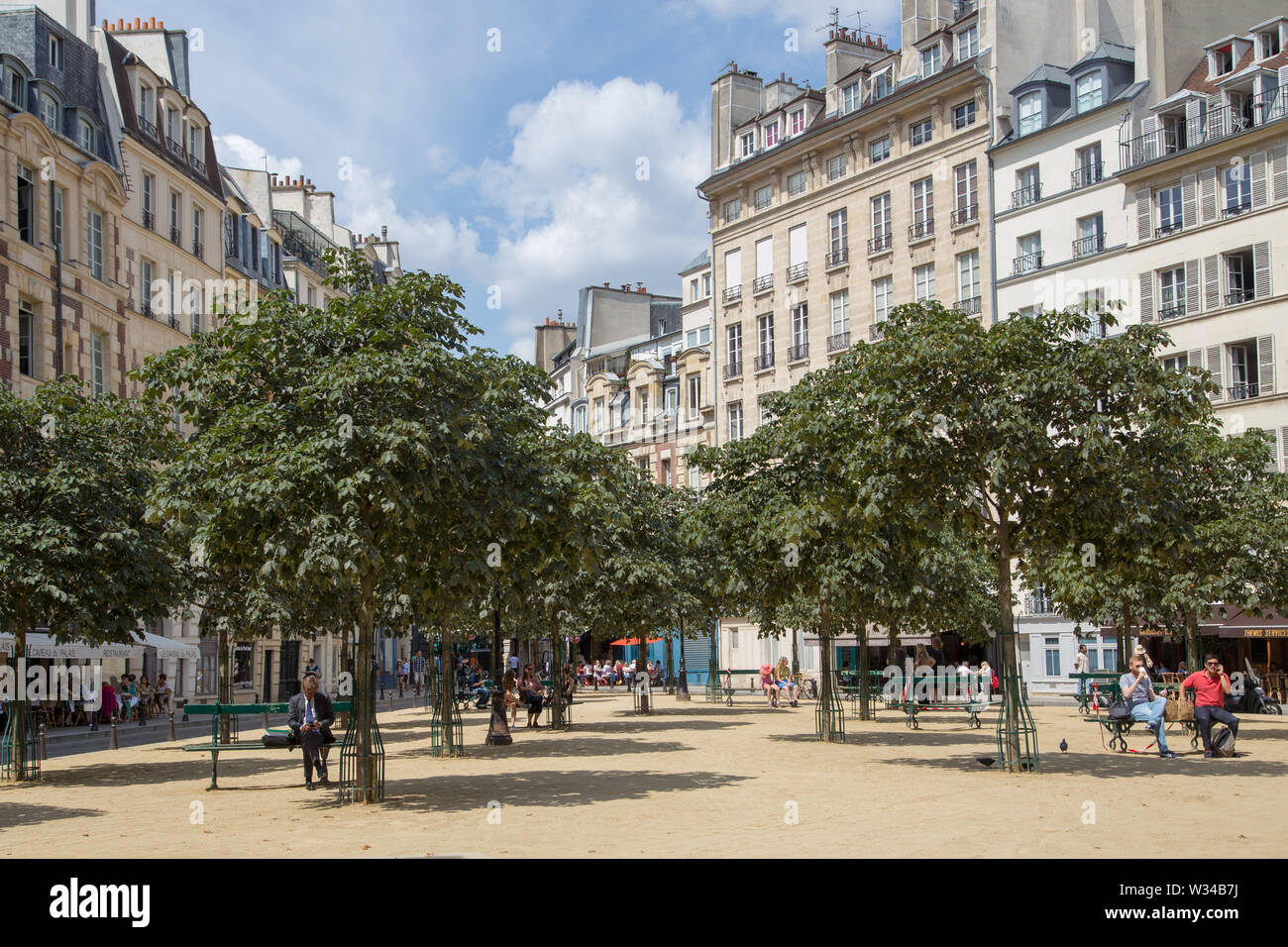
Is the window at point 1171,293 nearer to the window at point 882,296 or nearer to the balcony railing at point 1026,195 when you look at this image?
the balcony railing at point 1026,195

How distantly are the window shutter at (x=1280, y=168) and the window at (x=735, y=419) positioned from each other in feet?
88.3

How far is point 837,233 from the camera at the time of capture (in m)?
58.7

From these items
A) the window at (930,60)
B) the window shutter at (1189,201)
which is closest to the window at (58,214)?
the window at (930,60)

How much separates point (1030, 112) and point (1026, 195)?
3.25 m

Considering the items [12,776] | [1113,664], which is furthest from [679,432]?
[12,776]

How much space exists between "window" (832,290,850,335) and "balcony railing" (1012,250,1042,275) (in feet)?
28.0

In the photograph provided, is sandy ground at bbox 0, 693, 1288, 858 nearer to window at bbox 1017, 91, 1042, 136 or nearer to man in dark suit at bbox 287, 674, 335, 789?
man in dark suit at bbox 287, 674, 335, 789

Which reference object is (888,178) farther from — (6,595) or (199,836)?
(199,836)

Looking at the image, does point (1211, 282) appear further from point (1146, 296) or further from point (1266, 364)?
point (1266, 364)

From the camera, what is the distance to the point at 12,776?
65.7 feet

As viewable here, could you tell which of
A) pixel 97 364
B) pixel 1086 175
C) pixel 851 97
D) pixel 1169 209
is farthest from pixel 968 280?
pixel 97 364

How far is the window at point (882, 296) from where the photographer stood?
55688mm

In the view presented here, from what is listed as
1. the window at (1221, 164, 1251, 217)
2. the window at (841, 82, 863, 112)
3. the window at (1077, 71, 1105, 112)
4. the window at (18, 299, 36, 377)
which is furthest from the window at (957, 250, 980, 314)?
the window at (18, 299, 36, 377)

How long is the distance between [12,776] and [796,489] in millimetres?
13469
